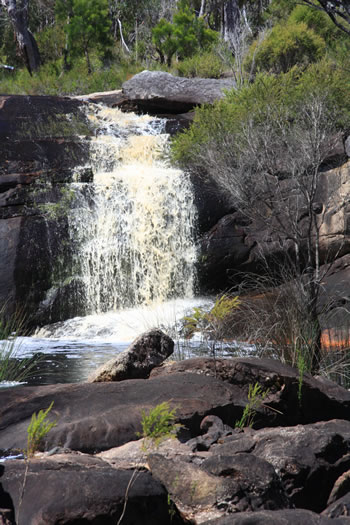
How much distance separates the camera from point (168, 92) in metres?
21.8

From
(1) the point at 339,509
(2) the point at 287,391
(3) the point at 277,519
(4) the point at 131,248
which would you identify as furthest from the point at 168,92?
(3) the point at 277,519

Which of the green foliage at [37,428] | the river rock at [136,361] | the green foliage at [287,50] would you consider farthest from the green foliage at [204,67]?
the green foliage at [37,428]

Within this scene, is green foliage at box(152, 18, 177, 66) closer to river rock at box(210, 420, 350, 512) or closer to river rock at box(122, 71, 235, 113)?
river rock at box(122, 71, 235, 113)

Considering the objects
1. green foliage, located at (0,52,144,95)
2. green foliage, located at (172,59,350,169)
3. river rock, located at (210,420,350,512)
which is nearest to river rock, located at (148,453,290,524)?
river rock, located at (210,420,350,512)

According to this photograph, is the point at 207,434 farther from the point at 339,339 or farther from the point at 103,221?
the point at 103,221

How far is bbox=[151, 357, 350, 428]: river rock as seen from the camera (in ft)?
16.5

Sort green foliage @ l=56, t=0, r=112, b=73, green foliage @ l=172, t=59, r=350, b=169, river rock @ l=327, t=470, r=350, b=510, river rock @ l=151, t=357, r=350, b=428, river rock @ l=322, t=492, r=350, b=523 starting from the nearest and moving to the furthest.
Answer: river rock @ l=322, t=492, r=350, b=523 → river rock @ l=327, t=470, r=350, b=510 → river rock @ l=151, t=357, r=350, b=428 → green foliage @ l=172, t=59, r=350, b=169 → green foliage @ l=56, t=0, r=112, b=73

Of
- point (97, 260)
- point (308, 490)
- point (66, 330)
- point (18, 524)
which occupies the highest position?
point (18, 524)

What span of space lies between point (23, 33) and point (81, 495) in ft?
101

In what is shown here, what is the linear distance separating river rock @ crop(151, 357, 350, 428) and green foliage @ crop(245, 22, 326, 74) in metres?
23.3

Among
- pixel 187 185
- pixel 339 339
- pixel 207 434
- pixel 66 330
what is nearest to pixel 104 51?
pixel 187 185

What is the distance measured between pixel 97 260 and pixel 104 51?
21.8 metres

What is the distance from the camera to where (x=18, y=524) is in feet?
9.07

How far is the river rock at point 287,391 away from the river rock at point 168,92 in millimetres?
17612
